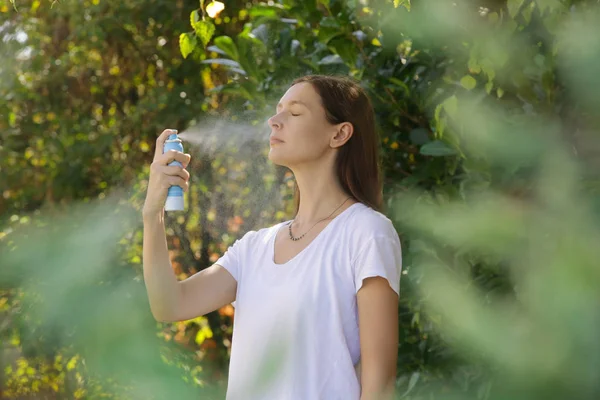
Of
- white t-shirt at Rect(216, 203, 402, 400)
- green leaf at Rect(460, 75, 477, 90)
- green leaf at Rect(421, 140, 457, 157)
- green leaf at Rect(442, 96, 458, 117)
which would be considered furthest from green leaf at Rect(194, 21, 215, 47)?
green leaf at Rect(442, 96, 458, 117)

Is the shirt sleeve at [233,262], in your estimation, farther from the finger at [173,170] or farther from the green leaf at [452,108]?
the green leaf at [452,108]

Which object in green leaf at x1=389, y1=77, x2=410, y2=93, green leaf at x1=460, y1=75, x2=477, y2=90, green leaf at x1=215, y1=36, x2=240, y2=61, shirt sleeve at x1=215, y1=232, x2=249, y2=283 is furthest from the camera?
green leaf at x1=215, y1=36, x2=240, y2=61

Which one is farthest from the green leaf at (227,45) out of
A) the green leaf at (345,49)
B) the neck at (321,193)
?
the neck at (321,193)

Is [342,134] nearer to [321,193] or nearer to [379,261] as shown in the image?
[321,193]

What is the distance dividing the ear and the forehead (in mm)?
70

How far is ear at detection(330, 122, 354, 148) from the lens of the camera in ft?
5.88

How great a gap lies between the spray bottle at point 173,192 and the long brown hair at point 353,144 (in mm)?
402

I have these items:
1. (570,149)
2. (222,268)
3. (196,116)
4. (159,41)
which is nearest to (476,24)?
(570,149)

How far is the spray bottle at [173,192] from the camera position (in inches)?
57.3

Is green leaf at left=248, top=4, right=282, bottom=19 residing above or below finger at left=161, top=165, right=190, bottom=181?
below

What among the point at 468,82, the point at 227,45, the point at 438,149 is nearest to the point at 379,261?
the point at 438,149

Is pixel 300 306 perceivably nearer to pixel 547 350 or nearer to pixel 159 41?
pixel 547 350

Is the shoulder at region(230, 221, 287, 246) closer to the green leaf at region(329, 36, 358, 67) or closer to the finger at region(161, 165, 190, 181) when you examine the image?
the finger at region(161, 165, 190, 181)

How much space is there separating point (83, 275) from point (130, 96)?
5269mm
